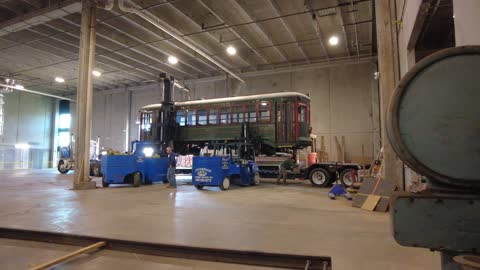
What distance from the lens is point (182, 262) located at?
293cm

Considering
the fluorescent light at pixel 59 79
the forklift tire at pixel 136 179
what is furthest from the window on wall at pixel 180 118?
the fluorescent light at pixel 59 79

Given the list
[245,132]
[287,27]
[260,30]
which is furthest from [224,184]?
[287,27]

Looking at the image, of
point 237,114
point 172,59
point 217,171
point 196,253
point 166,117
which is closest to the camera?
point 196,253

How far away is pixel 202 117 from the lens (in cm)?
1373

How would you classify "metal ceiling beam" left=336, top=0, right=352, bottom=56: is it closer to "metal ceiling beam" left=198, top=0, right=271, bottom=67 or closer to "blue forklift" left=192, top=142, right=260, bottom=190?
"metal ceiling beam" left=198, top=0, right=271, bottom=67

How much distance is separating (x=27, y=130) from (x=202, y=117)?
19.3 m

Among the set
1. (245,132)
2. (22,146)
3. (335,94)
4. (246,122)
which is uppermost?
(335,94)

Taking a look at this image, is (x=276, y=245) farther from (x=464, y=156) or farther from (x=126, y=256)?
(x=464, y=156)

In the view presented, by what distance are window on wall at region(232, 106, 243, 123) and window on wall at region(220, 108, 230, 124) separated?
253mm

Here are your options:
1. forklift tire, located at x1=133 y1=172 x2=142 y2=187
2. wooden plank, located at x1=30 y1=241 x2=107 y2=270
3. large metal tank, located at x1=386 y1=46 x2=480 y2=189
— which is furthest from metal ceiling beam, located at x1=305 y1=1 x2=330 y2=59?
large metal tank, located at x1=386 y1=46 x2=480 y2=189

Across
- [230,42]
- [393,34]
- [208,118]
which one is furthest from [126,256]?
[230,42]

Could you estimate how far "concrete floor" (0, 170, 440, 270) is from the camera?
9.45ft

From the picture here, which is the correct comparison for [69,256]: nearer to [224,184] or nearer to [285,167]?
[224,184]

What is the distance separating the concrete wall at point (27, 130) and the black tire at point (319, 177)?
24017 millimetres
